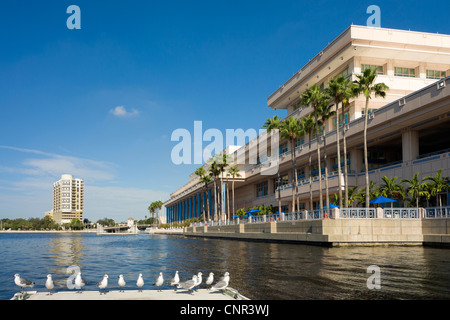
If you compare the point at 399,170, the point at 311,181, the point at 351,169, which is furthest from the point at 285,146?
the point at 399,170

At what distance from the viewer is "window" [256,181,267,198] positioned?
90.9m

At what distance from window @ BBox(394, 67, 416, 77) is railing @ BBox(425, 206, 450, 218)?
29.6m

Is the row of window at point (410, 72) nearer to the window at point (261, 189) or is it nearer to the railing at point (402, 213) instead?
the railing at point (402, 213)

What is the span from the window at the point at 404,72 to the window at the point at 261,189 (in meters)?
38.0

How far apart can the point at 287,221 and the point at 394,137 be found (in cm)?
1733

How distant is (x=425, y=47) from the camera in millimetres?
58969

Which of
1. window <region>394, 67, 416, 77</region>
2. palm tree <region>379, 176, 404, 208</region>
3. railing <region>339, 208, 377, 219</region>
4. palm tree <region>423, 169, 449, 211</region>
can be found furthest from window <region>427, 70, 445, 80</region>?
railing <region>339, 208, 377, 219</region>

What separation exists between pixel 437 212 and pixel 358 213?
645 cm

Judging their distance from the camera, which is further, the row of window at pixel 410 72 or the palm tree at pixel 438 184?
the row of window at pixel 410 72

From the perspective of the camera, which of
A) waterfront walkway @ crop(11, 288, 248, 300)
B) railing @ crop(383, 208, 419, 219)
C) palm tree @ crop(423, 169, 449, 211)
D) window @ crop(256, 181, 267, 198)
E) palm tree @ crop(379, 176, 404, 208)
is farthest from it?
window @ crop(256, 181, 267, 198)

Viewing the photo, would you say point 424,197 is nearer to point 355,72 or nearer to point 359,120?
point 359,120

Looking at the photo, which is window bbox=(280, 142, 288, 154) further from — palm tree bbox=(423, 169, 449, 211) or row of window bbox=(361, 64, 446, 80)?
palm tree bbox=(423, 169, 449, 211)

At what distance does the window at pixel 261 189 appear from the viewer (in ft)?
298

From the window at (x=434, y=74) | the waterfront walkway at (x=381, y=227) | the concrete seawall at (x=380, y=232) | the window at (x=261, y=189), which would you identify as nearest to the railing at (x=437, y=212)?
the waterfront walkway at (x=381, y=227)
